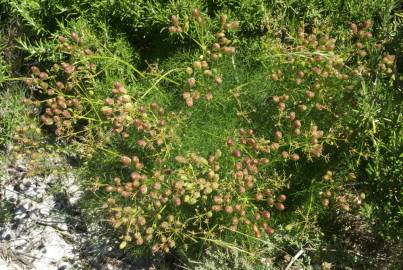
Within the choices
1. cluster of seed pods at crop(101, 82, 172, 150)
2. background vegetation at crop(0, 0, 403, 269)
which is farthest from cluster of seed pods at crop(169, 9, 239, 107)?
cluster of seed pods at crop(101, 82, 172, 150)

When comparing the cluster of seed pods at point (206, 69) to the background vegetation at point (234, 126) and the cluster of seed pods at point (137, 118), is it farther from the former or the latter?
the cluster of seed pods at point (137, 118)

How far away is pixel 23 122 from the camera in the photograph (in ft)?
10.7

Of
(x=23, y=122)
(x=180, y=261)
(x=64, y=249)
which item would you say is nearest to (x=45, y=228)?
(x=64, y=249)

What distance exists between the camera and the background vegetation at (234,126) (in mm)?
2600

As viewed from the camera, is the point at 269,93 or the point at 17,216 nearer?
the point at 269,93

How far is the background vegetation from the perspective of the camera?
8.53ft

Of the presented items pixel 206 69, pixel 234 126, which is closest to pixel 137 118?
pixel 206 69

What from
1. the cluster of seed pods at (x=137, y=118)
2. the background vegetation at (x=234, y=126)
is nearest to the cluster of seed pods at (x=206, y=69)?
the background vegetation at (x=234, y=126)

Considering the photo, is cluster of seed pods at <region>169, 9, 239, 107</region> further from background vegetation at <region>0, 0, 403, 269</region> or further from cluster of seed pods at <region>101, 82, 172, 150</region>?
cluster of seed pods at <region>101, 82, 172, 150</region>

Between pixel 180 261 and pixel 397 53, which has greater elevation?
pixel 397 53

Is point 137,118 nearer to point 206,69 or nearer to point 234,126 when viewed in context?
point 206,69

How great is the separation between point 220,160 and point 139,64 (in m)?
1.06

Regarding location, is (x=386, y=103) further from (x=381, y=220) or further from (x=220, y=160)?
(x=220, y=160)

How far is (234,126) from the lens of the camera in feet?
9.62
